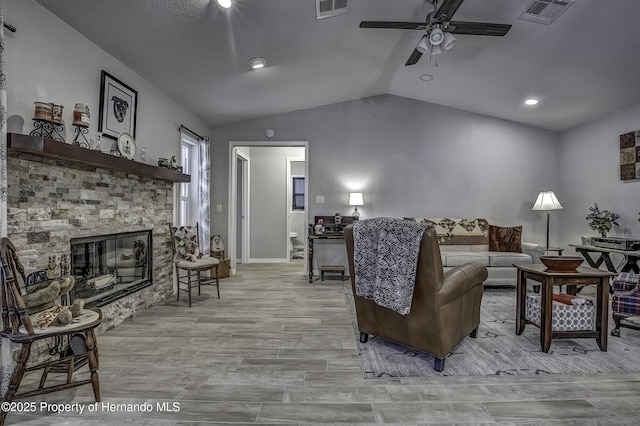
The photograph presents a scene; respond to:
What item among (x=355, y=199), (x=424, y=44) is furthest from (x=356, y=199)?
(x=424, y=44)

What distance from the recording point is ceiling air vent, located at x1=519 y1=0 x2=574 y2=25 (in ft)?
9.17

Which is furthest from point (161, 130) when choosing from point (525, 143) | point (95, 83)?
point (525, 143)

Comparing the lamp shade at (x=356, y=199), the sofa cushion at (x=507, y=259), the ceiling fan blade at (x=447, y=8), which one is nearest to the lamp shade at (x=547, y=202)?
the sofa cushion at (x=507, y=259)

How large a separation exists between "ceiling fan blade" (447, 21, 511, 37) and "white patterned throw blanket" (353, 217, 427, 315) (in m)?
1.82

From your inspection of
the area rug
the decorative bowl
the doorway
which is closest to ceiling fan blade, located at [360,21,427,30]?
the decorative bowl

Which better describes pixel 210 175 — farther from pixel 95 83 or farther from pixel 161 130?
pixel 95 83

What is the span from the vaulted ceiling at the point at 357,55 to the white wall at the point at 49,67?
0.13 m

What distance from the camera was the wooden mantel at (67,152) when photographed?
2.01m

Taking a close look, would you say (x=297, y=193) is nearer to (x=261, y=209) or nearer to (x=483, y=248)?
(x=261, y=209)

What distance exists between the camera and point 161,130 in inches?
159

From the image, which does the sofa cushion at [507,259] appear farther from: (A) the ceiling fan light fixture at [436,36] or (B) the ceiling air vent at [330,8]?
(B) the ceiling air vent at [330,8]

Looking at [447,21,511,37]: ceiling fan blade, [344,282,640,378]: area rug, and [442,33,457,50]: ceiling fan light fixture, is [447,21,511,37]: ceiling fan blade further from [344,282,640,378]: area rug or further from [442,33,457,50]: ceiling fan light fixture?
[344,282,640,378]: area rug

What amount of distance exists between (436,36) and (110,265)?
3.67 m

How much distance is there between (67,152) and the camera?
2.27 metres
